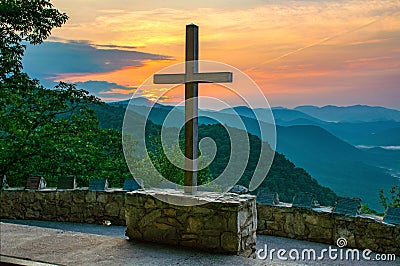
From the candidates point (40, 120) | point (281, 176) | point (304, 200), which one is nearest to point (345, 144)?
point (281, 176)

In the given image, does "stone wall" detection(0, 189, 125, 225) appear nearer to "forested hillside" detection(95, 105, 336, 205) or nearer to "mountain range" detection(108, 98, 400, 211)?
"mountain range" detection(108, 98, 400, 211)

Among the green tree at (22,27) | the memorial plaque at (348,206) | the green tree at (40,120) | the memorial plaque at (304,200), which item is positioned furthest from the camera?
the green tree at (40,120)

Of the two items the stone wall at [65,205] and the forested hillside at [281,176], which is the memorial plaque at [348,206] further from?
the stone wall at [65,205]

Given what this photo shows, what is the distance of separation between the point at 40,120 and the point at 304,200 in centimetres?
369

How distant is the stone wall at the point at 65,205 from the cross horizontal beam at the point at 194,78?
84.4 inches

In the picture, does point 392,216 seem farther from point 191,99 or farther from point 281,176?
point 191,99

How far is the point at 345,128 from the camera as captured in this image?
525 cm

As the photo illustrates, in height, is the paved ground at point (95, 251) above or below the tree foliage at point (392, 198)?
below

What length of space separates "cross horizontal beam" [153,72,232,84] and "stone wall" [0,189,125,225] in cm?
214

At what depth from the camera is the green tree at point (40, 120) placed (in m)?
5.30

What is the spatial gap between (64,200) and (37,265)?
337 centimetres

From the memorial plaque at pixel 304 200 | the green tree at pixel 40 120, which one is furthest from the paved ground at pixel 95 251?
the green tree at pixel 40 120

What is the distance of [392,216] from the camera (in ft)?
11.9

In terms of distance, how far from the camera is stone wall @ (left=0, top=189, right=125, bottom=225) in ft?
15.5
